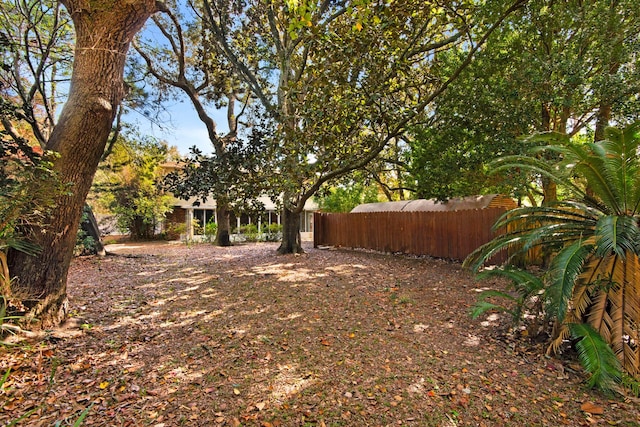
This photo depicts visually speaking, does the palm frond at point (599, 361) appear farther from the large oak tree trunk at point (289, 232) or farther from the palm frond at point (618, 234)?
the large oak tree trunk at point (289, 232)

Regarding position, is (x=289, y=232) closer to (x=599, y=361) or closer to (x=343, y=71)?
(x=343, y=71)

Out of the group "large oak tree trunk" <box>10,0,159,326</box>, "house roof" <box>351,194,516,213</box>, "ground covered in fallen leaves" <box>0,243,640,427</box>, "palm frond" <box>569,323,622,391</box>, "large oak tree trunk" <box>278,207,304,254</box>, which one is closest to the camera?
"ground covered in fallen leaves" <box>0,243,640,427</box>

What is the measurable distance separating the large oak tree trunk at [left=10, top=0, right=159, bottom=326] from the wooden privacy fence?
8708 mm

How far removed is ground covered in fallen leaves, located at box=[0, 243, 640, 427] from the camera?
9.43 ft

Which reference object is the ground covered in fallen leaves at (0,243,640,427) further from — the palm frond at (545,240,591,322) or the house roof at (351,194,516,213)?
the house roof at (351,194,516,213)

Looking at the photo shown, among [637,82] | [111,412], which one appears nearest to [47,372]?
[111,412]

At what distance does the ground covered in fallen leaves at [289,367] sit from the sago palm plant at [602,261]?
0.43 meters

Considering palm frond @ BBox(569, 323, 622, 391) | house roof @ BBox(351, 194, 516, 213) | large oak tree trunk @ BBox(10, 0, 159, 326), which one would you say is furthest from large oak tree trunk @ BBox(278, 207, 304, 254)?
palm frond @ BBox(569, 323, 622, 391)

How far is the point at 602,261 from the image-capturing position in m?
3.68

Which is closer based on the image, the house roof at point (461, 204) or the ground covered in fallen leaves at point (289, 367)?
the ground covered in fallen leaves at point (289, 367)

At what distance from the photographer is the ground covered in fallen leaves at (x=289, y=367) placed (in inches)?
113

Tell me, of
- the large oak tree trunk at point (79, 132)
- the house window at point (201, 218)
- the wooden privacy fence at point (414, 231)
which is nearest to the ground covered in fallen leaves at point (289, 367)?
the large oak tree trunk at point (79, 132)

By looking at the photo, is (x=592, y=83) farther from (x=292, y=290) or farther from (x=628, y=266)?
(x=292, y=290)

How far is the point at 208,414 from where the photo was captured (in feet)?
9.31
